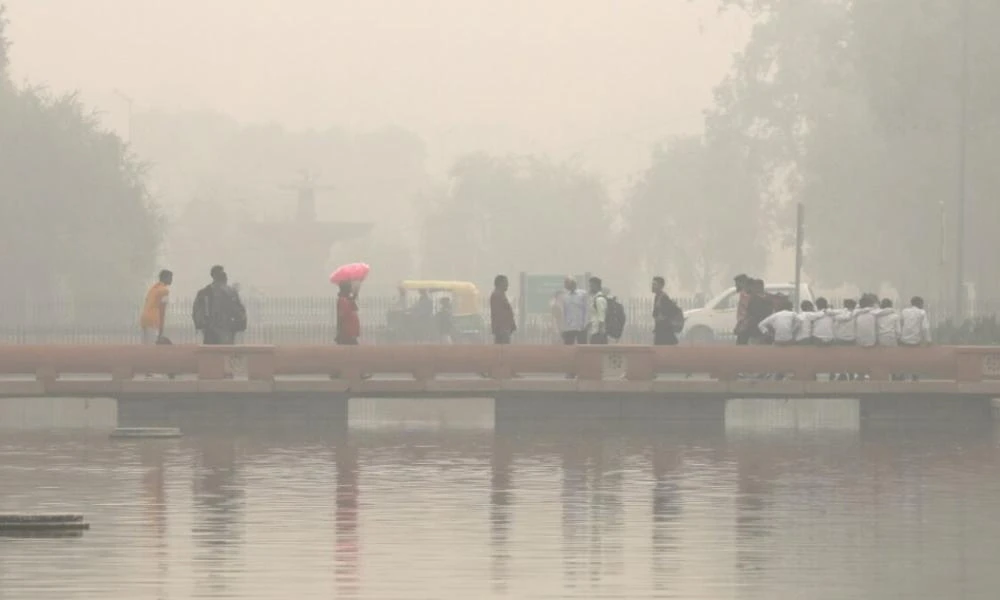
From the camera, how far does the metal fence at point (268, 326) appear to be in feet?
189

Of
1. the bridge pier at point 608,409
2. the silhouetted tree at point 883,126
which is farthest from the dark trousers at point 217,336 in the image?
the silhouetted tree at point 883,126

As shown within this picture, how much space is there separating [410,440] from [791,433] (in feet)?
16.6

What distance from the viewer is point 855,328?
32.5m

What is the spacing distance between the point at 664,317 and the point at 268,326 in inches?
1051

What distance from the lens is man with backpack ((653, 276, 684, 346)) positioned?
114 ft

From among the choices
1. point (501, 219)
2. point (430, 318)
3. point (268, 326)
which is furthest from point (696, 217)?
point (268, 326)

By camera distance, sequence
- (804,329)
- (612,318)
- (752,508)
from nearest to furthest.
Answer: (752,508) < (804,329) < (612,318)

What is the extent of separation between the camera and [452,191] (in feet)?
564

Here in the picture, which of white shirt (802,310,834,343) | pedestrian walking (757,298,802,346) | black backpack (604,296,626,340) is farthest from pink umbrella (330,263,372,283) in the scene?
white shirt (802,310,834,343)

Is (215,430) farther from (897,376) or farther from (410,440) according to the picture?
(897,376)

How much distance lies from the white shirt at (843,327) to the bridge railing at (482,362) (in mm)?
286

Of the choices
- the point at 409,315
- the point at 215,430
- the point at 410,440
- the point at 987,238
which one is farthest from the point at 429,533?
the point at 987,238

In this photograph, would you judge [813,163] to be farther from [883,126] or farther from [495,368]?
[495,368]

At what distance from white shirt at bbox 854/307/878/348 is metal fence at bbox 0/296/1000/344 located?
20757mm
